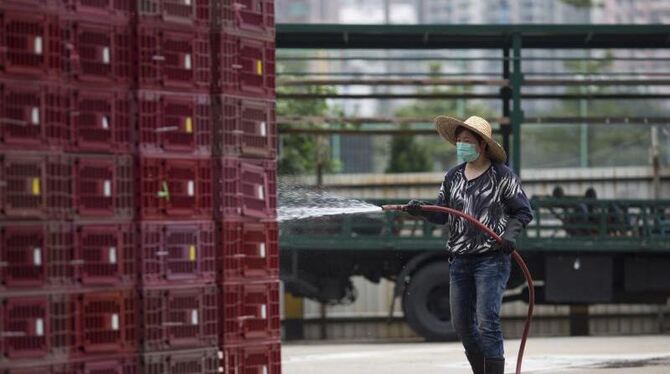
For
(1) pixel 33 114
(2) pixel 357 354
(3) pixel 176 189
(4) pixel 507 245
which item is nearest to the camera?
(1) pixel 33 114

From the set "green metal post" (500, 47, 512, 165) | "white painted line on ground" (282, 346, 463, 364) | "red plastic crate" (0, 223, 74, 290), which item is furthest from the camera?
"green metal post" (500, 47, 512, 165)

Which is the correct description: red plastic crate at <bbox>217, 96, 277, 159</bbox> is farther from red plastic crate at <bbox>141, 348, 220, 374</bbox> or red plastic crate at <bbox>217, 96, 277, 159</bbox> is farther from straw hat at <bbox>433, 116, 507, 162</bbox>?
straw hat at <bbox>433, 116, 507, 162</bbox>

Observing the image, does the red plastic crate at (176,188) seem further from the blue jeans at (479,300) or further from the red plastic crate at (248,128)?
the blue jeans at (479,300)

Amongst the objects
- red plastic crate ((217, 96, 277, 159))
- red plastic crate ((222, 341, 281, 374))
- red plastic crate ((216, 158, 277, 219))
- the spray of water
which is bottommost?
red plastic crate ((222, 341, 281, 374))

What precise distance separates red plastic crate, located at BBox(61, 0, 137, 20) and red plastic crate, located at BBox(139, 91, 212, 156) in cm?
39

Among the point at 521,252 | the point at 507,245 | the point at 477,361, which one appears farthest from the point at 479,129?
the point at 521,252

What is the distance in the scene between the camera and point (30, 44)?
725cm

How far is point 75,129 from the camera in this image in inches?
292

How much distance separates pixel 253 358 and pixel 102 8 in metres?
1.92

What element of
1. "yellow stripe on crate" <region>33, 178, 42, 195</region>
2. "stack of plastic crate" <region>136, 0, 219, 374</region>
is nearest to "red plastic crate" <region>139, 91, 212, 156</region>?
"stack of plastic crate" <region>136, 0, 219, 374</region>

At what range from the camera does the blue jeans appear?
9.52 m

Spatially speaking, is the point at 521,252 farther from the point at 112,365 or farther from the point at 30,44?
the point at 30,44

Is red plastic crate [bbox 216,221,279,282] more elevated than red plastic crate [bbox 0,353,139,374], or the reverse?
red plastic crate [bbox 216,221,279,282]

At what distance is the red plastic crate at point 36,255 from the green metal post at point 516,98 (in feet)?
39.1
